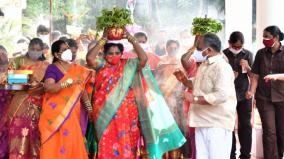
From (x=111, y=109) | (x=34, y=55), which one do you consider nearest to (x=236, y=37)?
(x=111, y=109)

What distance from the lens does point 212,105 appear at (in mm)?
5789

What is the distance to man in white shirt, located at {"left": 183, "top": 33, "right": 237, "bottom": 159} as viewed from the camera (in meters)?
5.68

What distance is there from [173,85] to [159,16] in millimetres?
2298

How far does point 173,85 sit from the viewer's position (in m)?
7.86

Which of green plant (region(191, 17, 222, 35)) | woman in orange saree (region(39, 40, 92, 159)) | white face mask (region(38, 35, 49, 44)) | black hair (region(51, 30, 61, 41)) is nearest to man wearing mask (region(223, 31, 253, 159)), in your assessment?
green plant (region(191, 17, 222, 35))

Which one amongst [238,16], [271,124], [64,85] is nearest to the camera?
[64,85]

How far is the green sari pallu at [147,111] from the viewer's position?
5961mm

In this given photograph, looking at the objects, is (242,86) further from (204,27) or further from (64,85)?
(64,85)

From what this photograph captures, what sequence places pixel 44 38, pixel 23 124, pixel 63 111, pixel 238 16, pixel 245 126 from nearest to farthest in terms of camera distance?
pixel 63 111 → pixel 23 124 → pixel 245 126 → pixel 44 38 → pixel 238 16

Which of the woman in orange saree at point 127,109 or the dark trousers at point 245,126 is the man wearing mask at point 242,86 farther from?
the woman in orange saree at point 127,109

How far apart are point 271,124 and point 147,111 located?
2125 mm

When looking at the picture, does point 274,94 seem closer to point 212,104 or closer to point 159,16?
point 212,104

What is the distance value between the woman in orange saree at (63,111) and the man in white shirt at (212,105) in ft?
4.13

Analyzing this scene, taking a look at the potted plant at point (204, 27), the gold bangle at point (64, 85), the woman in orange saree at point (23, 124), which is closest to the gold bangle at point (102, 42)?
the gold bangle at point (64, 85)
